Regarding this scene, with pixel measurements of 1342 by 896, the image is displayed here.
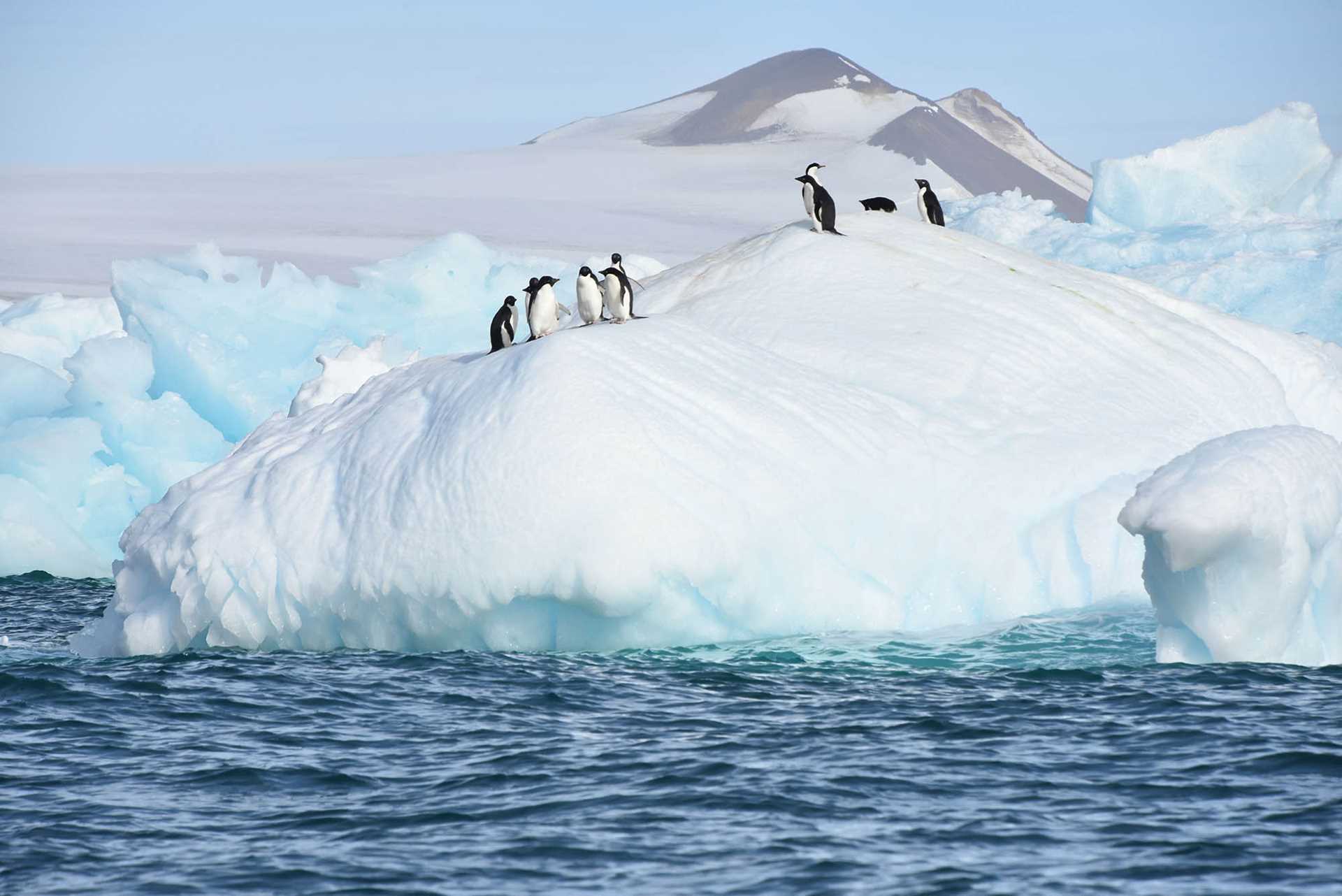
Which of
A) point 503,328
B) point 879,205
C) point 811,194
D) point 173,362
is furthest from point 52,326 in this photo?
point 811,194

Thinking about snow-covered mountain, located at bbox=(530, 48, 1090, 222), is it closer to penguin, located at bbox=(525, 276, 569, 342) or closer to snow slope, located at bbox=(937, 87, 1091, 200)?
snow slope, located at bbox=(937, 87, 1091, 200)

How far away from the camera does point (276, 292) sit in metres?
23.3

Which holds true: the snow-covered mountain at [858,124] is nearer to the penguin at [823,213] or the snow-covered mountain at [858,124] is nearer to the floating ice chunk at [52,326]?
the floating ice chunk at [52,326]

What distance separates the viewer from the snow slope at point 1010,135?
4822 centimetres

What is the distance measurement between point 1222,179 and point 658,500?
20.3m

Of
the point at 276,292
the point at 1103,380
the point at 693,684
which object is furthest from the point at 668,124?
the point at 693,684

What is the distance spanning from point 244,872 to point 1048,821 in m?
3.52

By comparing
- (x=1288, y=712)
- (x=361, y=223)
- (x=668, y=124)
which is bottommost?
(x=1288, y=712)

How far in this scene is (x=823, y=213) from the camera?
15.6 meters

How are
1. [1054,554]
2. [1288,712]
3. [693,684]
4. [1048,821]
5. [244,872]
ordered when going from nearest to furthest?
[244,872]
[1048,821]
[1288,712]
[693,684]
[1054,554]

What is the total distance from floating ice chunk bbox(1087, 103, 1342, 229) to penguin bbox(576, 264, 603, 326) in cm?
1667

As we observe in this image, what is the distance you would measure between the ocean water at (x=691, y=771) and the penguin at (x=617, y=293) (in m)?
3.70

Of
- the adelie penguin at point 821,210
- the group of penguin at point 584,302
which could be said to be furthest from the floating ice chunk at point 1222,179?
the group of penguin at point 584,302

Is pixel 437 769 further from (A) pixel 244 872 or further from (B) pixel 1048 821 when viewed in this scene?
(B) pixel 1048 821
